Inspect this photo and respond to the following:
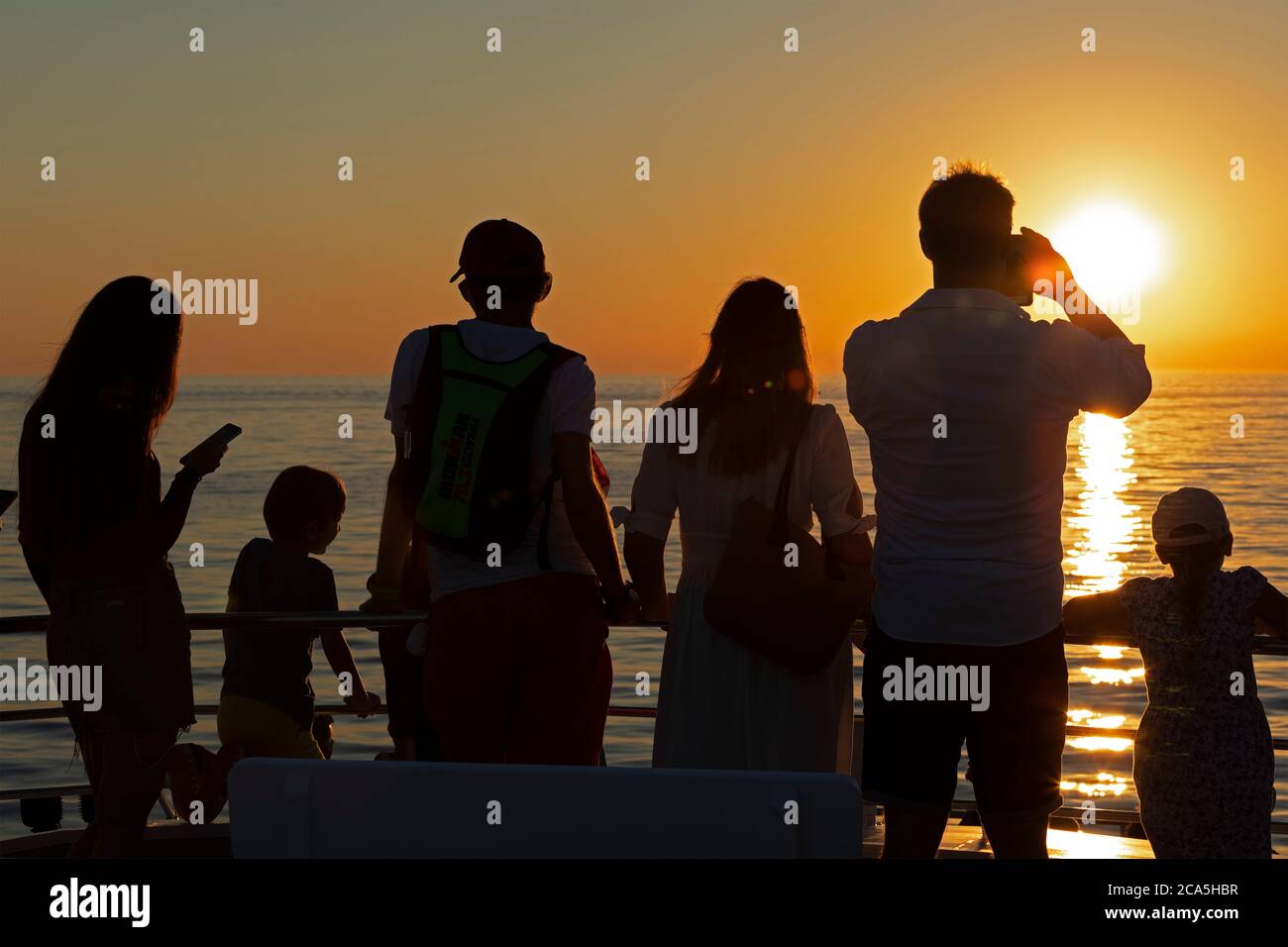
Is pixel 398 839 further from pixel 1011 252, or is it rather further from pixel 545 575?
pixel 1011 252

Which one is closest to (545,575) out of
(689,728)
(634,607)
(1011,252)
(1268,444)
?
(634,607)

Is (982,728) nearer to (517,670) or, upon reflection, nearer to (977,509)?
(977,509)

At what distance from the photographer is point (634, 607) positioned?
344 centimetres

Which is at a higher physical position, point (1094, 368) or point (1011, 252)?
point (1011, 252)

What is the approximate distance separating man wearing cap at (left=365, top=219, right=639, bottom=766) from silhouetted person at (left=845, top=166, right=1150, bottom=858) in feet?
2.20

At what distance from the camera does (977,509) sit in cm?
287

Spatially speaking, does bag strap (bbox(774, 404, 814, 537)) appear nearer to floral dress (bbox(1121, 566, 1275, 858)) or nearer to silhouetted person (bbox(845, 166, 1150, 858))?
silhouetted person (bbox(845, 166, 1150, 858))

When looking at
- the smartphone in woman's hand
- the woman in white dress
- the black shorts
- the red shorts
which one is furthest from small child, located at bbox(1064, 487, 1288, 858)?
the smartphone in woman's hand

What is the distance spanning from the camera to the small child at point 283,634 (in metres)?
4.42

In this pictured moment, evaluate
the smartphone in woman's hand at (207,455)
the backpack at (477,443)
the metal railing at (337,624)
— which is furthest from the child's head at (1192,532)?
the smartphone in woman's hand at (207,455)

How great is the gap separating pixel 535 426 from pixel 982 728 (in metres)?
1.13

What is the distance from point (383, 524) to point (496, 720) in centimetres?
52
